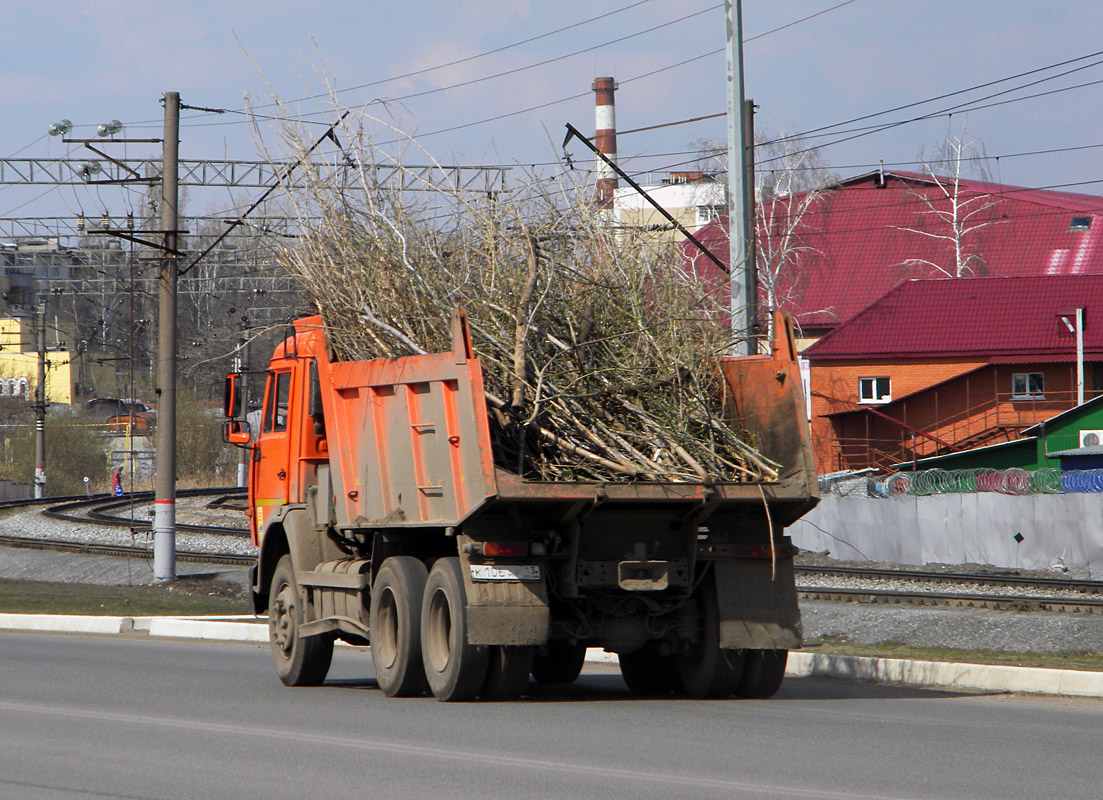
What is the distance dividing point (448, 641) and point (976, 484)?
21997 mm

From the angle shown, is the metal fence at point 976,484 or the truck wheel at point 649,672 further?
the metal fence at point 976,484

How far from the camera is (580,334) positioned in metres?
11.0

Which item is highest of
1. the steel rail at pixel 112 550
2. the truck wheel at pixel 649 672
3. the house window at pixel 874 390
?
the house window at pixel 874 390

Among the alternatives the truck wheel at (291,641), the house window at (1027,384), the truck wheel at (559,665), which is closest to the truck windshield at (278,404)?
the truck wheel at (291,641)

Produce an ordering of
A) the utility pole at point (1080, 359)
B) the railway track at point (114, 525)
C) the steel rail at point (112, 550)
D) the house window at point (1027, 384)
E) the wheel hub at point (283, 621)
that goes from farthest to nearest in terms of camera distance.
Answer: the house window at point (1027, 384)
the utility pole at point (1080, 359)
the railway track at point (114, 525)
the steel rail at point (112, 550)
the wheel hub at point (283, 621)

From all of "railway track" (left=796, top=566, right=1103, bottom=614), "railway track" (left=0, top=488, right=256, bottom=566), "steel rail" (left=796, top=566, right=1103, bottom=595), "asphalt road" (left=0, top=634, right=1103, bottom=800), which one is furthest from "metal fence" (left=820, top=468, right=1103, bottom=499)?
"asphalt road" (left=0, top=634, right=1103, bottom=800)

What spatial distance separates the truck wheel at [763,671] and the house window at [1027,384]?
40.3m

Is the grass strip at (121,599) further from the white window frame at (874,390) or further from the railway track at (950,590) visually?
the white window frame at (874,390)

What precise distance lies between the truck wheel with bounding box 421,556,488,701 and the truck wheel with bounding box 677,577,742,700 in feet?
5.43

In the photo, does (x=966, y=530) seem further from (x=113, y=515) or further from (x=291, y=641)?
(x=113, y=515)

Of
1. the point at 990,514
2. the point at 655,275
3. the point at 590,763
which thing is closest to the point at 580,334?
the point at 655,275

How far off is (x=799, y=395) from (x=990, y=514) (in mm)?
19160

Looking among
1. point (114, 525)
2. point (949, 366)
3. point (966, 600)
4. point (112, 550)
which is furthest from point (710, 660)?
point (949, 366)

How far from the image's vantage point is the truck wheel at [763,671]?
34.7ft
